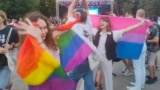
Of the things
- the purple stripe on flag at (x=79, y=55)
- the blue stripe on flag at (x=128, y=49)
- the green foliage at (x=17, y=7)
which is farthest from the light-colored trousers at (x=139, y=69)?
the green foliage at (x=17, y=7)

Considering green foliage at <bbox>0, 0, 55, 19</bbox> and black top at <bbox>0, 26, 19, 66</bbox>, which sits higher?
black top at <bbox>0, 26, 19, 66</bbox>

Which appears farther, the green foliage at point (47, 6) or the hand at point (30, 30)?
the green foliage at point (47, 6)

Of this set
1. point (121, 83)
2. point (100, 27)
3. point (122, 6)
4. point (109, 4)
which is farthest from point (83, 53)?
point (122, 6)

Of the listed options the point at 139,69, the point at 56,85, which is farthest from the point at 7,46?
the point at 139,69

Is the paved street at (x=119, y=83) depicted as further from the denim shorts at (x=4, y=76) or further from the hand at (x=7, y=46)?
the hand at (x=7, y=46)

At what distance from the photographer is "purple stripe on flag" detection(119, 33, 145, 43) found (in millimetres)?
6965

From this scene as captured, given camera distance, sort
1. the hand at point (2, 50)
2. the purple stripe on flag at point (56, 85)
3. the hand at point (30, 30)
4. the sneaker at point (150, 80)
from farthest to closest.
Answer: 1. the sneaker at point (150, 80)
2. the hand at point (2, 50)
3. the purple stripe on flag at point (56, 85)
4. the hand at point (30, 30)

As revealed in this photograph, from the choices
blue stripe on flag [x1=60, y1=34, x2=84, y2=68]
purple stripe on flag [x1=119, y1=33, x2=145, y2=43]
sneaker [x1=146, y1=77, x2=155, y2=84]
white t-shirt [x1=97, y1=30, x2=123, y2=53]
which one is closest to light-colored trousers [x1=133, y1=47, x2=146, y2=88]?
purple stripe on flag [x1=119, y1=33, x2=145, y2=43]

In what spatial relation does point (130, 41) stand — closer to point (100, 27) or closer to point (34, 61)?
point (100, 27)

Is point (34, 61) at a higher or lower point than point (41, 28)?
lower

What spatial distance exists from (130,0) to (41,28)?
185 feet

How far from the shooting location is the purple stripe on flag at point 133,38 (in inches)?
274

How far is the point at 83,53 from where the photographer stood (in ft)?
15.9

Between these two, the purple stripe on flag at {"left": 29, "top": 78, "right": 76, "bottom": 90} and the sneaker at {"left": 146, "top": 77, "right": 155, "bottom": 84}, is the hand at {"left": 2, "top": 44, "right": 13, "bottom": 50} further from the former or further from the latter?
the sneaker at {"left": 146, "top": 77, "right": 155, "bottom": 84}
